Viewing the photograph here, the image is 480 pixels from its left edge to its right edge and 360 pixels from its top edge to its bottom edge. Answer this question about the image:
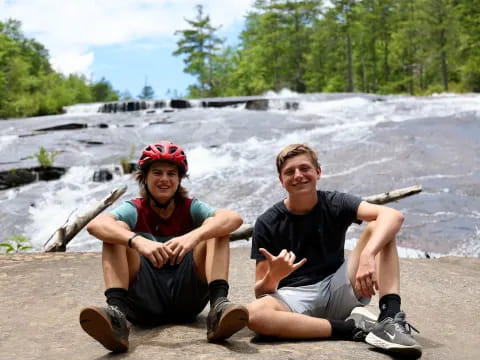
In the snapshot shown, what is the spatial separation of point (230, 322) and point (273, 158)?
39.3ft

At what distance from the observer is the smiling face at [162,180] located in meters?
3.30

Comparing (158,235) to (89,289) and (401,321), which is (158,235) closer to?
(401,321)

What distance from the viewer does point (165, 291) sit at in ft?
10.7

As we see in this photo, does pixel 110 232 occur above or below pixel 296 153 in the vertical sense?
below

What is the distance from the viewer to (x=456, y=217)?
9.05 metres

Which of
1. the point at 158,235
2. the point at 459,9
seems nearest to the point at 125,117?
the point at 158,235

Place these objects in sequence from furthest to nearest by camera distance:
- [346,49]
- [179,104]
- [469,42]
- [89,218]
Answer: [346,49]
[469,42]
[179,104]
[89,218]

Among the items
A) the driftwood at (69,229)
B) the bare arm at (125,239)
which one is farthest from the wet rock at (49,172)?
the bare arm at (125,239)

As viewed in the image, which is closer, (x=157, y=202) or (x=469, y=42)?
(x=157, y=202)

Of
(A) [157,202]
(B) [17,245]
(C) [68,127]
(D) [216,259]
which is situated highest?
(C) [68,127]

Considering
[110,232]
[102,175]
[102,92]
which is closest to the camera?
[110,232]

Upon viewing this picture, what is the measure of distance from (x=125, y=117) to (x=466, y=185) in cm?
1683

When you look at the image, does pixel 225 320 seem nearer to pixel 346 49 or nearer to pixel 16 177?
pixel 16 177

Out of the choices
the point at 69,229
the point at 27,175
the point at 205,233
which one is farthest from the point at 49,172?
the point at 205,233
